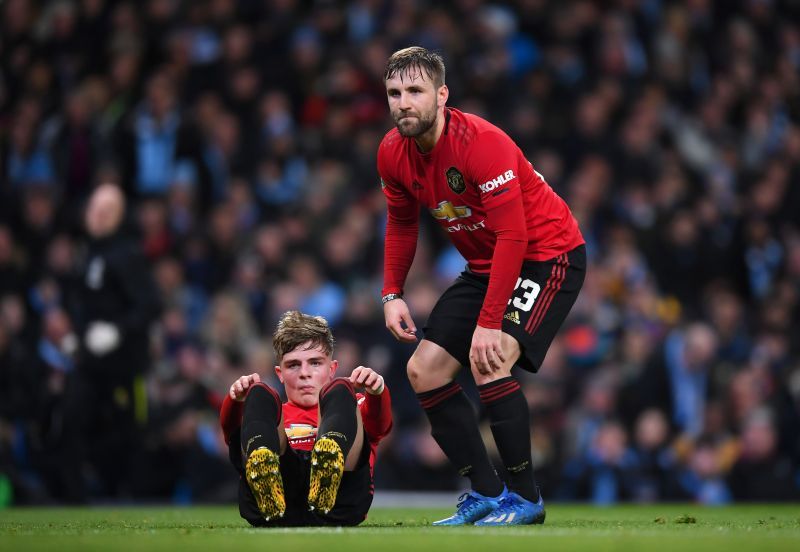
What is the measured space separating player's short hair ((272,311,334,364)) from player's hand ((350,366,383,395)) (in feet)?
1.16

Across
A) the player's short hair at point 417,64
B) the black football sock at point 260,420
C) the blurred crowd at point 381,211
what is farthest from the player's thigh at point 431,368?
the blurred crowd at point 381,211

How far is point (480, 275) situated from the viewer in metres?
6.29

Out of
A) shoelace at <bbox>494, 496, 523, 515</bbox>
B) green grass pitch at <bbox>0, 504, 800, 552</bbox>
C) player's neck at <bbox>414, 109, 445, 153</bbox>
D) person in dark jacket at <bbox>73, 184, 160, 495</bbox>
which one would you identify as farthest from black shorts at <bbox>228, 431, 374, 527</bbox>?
person in dark jacket at <bbox>73, 184, 160, 495</bbox>

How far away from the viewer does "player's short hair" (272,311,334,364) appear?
578 cm

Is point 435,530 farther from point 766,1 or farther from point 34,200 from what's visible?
point 766,1

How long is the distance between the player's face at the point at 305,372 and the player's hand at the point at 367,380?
34 cm

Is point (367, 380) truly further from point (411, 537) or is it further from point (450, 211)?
point (450, 211)

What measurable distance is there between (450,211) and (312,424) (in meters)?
1.14

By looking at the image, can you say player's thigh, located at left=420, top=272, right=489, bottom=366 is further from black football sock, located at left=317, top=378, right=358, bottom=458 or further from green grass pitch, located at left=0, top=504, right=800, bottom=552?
green grass pitch, located at left=0, top=504, right=800, bottom=552

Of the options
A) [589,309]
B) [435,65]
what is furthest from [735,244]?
[435,65]

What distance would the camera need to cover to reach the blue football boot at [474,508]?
598 cm

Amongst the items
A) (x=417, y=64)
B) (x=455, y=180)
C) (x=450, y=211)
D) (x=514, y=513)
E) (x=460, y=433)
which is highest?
(x=417, y=64)

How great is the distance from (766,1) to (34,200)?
8.53 metres

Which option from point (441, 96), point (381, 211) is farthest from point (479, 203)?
point (381, 211)
